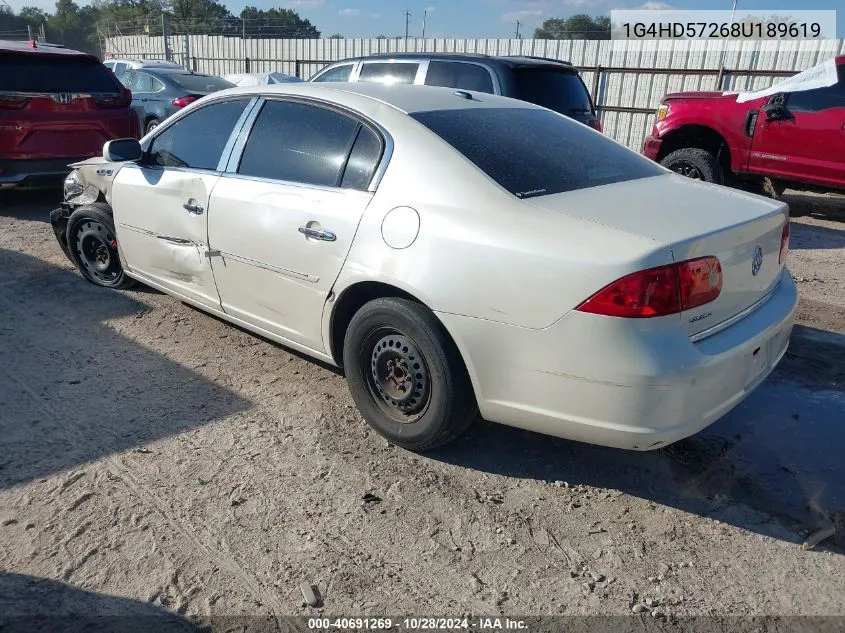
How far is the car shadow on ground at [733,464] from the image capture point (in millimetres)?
2922

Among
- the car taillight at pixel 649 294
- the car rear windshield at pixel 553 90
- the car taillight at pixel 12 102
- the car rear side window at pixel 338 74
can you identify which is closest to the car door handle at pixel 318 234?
the car taillight at pixel 649 294

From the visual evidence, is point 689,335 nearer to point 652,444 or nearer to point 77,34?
point 652,444

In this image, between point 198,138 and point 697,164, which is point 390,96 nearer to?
point 198,138

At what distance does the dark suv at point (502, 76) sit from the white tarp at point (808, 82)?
2083 mm

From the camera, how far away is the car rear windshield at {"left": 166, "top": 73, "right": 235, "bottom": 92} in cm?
1273

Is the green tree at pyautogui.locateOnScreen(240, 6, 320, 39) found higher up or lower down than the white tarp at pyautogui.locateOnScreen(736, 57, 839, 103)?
higher up

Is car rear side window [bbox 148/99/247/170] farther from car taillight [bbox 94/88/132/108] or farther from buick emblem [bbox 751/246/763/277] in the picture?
car taillight [bbox 94/88/132/108]

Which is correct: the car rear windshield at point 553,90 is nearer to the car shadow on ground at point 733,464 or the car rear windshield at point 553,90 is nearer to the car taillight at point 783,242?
the car taillight at point 783,242

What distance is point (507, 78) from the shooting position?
24.1 ft

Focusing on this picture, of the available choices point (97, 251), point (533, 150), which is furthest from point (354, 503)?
point (97, 251)

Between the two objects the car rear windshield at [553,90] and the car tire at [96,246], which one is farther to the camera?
the car rear windshield at [553,90]

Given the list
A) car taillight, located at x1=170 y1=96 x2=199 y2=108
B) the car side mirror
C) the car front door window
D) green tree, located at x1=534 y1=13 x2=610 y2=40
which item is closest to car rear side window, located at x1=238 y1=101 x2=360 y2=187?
the car front door window

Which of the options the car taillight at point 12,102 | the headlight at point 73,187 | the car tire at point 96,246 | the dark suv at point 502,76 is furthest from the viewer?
the dark suv at point 502,76

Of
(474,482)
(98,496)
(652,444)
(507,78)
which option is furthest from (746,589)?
(507,78)
